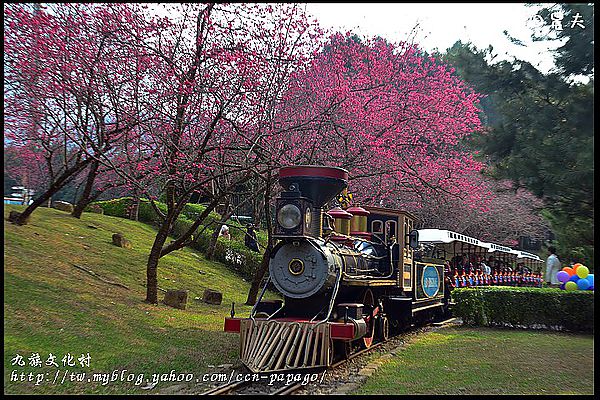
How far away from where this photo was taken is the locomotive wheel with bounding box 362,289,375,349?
10.8m

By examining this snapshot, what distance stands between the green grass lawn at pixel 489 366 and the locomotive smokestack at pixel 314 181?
2.75 m

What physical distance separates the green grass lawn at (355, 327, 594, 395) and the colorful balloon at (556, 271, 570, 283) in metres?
3.14

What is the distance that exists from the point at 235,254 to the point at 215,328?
10464 mm

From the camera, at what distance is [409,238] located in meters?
13.2

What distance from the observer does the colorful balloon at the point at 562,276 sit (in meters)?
16.0

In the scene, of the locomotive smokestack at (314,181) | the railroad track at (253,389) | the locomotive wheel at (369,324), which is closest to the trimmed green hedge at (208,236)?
the locomotive wheel at (369,324)

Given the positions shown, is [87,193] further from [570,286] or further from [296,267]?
[570,286]

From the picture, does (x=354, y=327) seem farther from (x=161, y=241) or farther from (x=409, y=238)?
(x=161, y=241)

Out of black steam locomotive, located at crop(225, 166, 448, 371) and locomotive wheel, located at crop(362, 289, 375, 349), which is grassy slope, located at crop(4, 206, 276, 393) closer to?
black steam locomotive, located at crop(225, 166, 448, 371)

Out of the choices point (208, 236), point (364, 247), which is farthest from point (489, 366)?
point (208, 236)

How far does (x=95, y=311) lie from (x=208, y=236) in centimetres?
1314

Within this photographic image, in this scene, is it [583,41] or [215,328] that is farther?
[215,328]

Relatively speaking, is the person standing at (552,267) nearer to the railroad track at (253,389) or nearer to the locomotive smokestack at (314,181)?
the locomotive smokestack at (314,181)

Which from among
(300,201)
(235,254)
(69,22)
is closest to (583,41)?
(300,201)
